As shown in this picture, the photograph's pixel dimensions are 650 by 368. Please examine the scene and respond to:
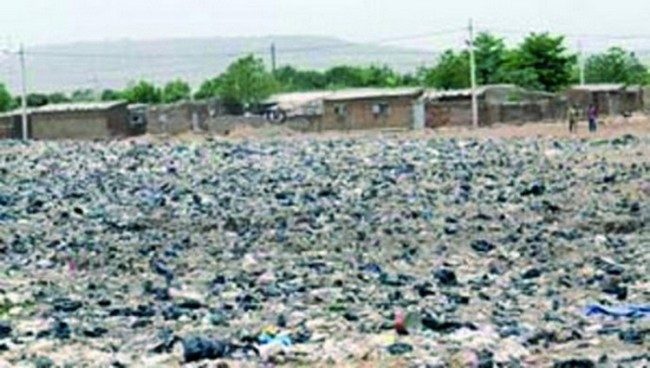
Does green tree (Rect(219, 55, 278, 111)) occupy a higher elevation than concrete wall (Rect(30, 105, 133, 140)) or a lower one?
higher

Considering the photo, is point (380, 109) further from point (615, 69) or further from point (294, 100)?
point (615, 69)

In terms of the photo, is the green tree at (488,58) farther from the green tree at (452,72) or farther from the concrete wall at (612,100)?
the concrete wall at (612,100)

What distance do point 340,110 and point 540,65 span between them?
14066mm

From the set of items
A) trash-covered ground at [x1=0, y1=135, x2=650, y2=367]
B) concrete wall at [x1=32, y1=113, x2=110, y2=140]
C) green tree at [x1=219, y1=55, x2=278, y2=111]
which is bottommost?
concrete wall at [x1=32, y1=113, x2=110, y2=140]

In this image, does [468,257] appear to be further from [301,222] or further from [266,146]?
[266,146]

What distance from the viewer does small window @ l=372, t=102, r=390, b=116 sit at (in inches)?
2319

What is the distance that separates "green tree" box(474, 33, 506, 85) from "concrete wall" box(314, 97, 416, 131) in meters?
12.3

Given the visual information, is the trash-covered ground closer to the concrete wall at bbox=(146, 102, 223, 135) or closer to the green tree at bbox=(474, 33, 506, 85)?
the concrete wall at bbox=(146, 102, 223, 135)

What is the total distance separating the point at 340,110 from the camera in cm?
5916

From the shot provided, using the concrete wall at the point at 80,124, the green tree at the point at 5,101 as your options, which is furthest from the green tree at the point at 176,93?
the concrete wall at the point at 80,124

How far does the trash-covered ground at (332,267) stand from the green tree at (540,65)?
40199 millimetres

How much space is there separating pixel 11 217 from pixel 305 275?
24.0ft

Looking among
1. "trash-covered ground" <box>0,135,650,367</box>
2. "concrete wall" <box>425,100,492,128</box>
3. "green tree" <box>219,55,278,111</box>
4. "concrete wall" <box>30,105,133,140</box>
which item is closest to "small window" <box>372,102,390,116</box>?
"concrete wall" <box>425,100,492,128</box>

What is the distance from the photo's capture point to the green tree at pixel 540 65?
2643 inches
